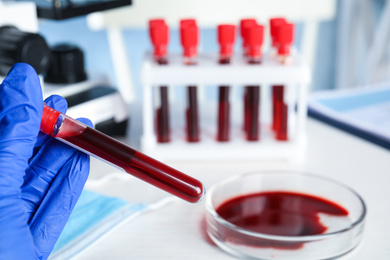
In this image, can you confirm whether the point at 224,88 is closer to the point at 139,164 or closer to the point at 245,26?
the point at 245,26

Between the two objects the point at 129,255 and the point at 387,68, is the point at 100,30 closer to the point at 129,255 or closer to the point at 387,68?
the point at 387,68

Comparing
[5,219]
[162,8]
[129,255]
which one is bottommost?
[129,255]

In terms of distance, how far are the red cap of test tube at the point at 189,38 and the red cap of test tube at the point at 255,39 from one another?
0.09 m

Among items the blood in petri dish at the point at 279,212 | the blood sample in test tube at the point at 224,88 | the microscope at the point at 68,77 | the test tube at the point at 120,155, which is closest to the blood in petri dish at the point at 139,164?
the test tube at the point at 120,155

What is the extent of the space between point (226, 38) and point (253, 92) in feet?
0.33

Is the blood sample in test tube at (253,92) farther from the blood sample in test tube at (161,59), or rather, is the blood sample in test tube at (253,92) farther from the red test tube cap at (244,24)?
the blood sample in test tube at (161,59)

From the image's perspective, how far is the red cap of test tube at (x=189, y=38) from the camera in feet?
2.65

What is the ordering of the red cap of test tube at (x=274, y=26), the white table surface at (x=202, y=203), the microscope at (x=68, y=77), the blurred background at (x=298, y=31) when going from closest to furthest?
1. the white table surface at (x=202, y=203)
2. the microscope at (x=68, y=77)
3. the red cap of test tube at (x=274, y=26)
4. the blurred background at (x=298, y=31)

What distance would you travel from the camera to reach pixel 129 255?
598mm

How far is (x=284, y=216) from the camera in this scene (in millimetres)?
A: 638

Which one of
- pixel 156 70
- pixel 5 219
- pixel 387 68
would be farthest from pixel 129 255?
pixel 387 68

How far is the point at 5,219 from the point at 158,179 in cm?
15

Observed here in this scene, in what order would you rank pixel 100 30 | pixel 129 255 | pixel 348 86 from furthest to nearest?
pixel 348 86 < pixel 100 30 < pixel 129 255

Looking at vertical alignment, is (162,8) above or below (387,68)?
above
